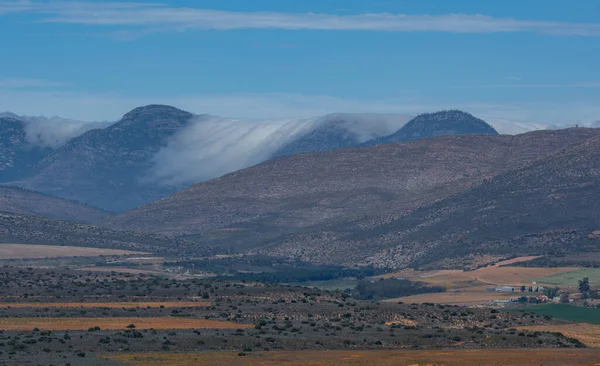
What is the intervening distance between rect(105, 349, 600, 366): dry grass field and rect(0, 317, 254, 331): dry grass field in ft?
48.2

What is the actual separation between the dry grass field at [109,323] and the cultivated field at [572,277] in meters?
75.0

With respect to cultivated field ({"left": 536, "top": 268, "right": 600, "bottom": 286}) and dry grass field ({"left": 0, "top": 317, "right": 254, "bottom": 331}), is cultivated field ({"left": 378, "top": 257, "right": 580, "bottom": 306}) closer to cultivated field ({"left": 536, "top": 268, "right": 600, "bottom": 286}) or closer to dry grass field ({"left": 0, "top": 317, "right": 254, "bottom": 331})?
cultivated field ({"left": 536, "top": 268, "right": 600, "bottom": 286})

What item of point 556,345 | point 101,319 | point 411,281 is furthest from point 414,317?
point 411,281

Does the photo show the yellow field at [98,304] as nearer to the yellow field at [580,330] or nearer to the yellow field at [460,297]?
the yellow field at [580,330]

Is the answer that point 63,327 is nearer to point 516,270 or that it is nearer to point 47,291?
point 47,291

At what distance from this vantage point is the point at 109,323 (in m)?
100

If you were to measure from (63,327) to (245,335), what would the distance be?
13542 millimetres

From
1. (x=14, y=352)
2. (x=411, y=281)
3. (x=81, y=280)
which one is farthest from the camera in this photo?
(x=411, y=281)

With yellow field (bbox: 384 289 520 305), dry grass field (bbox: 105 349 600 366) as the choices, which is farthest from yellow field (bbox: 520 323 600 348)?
yellow field (bbox: 384 289 520 305)

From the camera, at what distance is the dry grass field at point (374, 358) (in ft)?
258

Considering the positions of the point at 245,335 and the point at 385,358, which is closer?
the point at 385,358

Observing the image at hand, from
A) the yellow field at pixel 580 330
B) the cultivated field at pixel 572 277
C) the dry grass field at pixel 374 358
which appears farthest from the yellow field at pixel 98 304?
the cultivated field at pixel 572 277

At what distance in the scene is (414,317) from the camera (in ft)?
354

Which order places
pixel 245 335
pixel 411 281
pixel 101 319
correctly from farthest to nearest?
1. pixel 411 281
2. pixel 101 319
3. pixel 245 335
